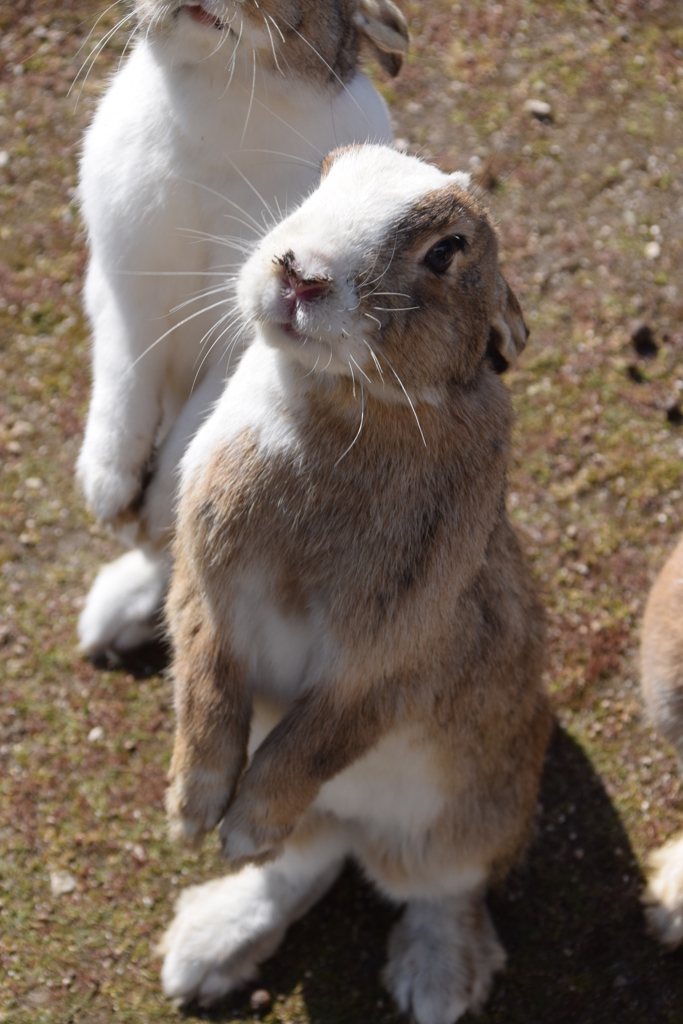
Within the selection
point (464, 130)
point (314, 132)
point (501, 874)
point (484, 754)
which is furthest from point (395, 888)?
point (464, 130)

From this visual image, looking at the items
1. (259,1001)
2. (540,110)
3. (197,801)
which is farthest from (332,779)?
(540,110)

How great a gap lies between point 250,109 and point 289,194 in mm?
304

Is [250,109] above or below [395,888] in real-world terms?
above

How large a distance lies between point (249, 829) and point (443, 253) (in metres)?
1.86

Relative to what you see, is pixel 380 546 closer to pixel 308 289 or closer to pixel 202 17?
pixel 308 289

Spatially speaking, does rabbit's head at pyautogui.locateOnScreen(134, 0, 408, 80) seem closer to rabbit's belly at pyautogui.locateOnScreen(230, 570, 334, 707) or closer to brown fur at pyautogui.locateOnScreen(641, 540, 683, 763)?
rabbit's belly at pyautogui.locateOnScreen(230, 570, 334, 707)

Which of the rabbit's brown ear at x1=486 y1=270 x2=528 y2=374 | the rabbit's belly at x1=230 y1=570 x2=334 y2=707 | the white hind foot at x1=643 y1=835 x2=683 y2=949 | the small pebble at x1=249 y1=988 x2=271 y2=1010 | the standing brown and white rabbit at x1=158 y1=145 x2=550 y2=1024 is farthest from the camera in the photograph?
the white hind foot at x1=643 y1=835 x2=683 y2=949

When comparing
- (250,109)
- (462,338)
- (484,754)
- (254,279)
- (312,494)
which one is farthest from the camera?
(484,754)

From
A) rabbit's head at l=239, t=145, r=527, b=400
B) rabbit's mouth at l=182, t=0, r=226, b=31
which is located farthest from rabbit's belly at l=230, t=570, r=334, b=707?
rabbit's mouth at l=182, t=0, r=226, b=31

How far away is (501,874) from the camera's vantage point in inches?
158

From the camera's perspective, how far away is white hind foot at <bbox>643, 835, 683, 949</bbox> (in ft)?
13.5

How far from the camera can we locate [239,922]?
3.98 metres

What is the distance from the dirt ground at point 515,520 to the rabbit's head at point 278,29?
7.39ft

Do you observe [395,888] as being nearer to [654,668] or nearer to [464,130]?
[654,668]
